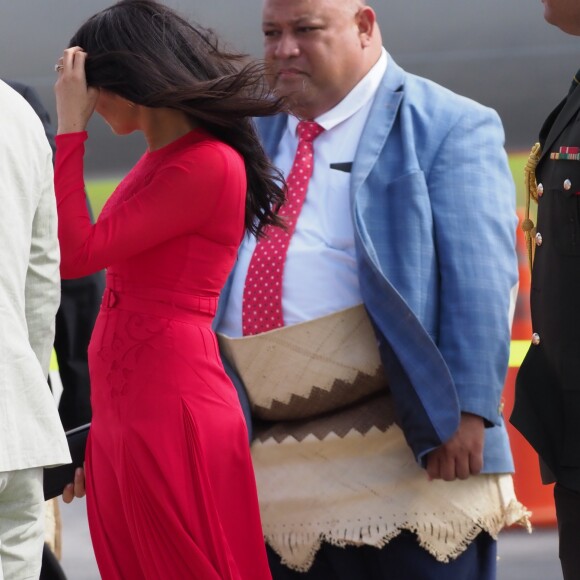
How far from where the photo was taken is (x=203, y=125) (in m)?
2.35

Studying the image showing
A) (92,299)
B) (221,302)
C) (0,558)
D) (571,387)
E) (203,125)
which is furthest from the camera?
(92,299)

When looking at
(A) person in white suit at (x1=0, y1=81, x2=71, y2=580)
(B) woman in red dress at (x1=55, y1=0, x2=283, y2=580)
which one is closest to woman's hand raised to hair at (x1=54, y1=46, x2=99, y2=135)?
(B) woman in red dress at (x1=55, y1=0, x2=283, y2=580)

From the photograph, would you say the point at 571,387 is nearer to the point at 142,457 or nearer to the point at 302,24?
the point at 142,457

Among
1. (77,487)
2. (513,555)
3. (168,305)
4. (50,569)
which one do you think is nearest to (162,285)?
(168,305)

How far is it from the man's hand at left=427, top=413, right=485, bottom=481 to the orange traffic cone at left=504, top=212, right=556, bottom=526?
1381 mm

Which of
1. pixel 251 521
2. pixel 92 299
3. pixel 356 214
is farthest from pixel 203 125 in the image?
pixel 92 299

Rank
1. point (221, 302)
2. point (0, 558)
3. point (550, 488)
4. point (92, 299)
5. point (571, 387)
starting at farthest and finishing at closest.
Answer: point (550, 488), point (92, 299), point (221, 302), point (571, 387), point (0, 558)

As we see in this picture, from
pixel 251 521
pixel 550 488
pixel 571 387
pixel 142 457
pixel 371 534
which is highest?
pixel 571 387

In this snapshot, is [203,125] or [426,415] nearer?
[203,125]

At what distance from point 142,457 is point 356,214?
2.37ft

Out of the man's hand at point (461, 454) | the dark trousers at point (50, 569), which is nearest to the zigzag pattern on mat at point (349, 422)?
the man's hand at point (461, 454)

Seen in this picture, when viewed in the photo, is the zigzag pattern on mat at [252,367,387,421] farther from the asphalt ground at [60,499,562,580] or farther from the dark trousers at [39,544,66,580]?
the asphalt ground at [60,499,562,580]

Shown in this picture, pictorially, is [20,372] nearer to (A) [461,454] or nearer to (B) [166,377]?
(B) [166,377]

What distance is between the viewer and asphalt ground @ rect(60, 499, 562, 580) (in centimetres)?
395
